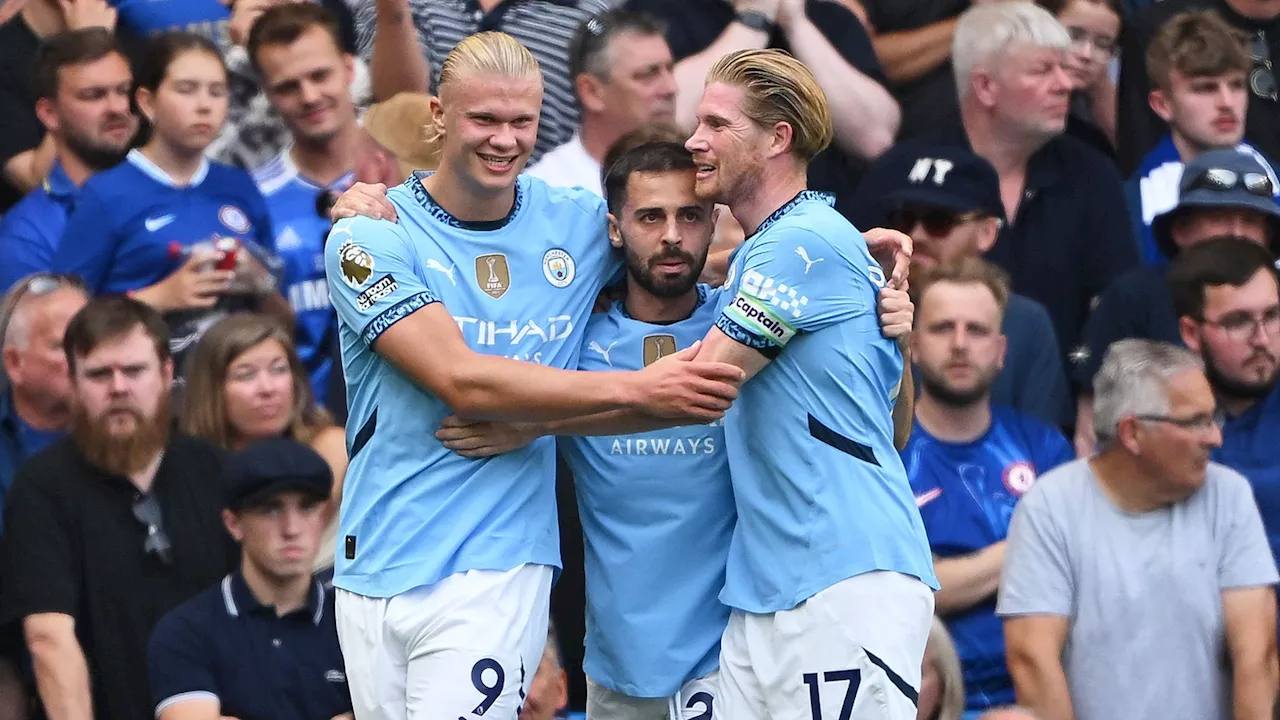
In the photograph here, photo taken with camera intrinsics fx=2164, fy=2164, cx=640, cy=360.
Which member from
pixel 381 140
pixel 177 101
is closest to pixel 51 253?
pixel 177 101

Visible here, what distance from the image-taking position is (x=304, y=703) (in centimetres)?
669

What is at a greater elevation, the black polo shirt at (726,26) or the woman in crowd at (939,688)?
the black polo shirt at (726,26)

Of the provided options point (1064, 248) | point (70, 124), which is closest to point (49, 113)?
point (70, 124)

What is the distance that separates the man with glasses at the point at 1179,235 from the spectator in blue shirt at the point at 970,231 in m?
0.15

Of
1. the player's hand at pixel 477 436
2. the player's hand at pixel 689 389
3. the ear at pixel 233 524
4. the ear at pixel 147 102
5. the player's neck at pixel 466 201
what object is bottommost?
the ear at pixel 233 524

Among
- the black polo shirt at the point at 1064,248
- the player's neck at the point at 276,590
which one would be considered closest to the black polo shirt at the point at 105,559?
the player's neck at the point at 276,590

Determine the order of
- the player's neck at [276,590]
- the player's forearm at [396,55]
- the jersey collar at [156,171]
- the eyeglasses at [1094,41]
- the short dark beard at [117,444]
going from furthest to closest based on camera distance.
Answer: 1. the eyeglasses at [1094,41]
2. the player's forearm at [396,55]
3. the jersey collar at [156,171]
4. the short dark beard at [117,444]
5. the player's neck at [276,590]

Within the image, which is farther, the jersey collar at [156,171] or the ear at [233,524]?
the jersey collar at [156,171]

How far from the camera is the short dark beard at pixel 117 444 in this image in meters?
7.19

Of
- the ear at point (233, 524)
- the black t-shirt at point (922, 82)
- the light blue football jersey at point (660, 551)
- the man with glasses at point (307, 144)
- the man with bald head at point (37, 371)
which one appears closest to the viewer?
the light blue football jersey at point (660, 551)

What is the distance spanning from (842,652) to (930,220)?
9.97 feet

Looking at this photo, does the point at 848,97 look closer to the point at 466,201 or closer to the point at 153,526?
the point at 153,526

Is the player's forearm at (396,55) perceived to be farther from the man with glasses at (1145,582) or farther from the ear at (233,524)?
the man with glasses at (1145,582)

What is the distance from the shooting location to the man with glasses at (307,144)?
8.29 metres
